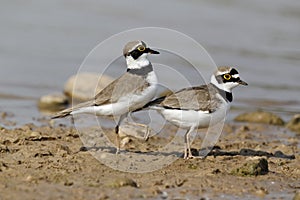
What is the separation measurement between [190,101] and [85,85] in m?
5.22

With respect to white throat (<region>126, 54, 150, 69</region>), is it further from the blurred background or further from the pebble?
the pebble

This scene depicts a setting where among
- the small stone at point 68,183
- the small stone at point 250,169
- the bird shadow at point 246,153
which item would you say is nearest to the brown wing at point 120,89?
the bird shadow at point 246,153

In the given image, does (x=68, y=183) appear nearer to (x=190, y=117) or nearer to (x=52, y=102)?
(x=190, y=117)

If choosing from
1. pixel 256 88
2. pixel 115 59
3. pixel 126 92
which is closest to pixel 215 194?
pixel 126 92

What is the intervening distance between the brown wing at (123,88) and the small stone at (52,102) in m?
4.11

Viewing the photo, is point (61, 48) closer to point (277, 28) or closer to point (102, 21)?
point (102, 21)

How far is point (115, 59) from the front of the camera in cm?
1764

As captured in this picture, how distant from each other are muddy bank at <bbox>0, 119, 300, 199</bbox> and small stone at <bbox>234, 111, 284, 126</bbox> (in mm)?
1642

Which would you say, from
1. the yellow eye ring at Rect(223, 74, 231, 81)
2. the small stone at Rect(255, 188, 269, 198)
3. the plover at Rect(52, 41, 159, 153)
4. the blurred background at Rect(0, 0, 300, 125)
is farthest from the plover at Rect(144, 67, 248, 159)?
the blurred background at Rect(0, 0, 300, 125)

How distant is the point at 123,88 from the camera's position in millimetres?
9539

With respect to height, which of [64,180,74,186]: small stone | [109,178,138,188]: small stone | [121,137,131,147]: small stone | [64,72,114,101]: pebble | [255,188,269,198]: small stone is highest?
[64,72,114,101]: pebble

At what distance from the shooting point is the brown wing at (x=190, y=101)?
9.58m

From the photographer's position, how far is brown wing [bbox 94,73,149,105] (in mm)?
9430

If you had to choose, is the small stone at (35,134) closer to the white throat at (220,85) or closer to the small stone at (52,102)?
the white throat at (220,85)
